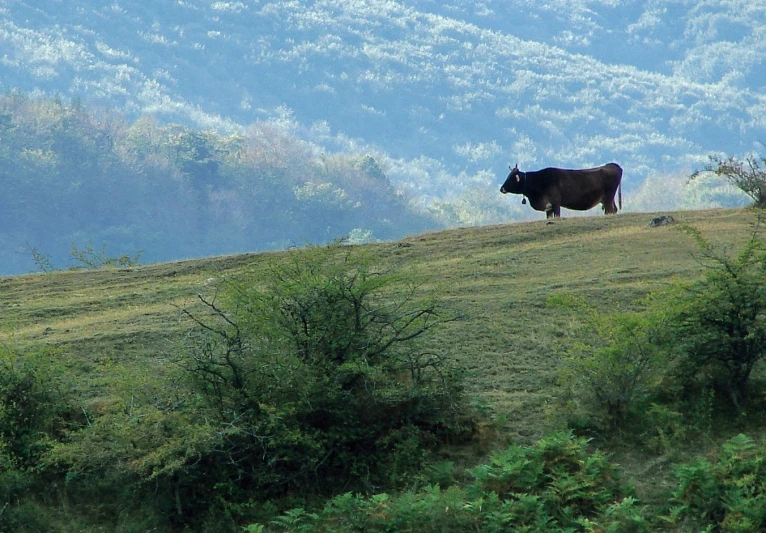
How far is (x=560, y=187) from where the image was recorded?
2831 centimetres

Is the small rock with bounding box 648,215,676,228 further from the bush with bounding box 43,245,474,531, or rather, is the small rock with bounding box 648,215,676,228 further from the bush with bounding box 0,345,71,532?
the bush with bounding box 0,345,71,532

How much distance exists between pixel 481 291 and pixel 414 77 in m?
131

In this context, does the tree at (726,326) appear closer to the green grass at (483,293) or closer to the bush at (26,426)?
the green grass at (483,293)

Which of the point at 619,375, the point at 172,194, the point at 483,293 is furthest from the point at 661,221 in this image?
the point at 172,194

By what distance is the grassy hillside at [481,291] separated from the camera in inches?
593

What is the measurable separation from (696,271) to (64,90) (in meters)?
121

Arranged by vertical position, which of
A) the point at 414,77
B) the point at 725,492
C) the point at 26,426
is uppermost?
the point at 414,77

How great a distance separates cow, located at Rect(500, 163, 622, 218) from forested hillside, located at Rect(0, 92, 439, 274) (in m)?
44.0

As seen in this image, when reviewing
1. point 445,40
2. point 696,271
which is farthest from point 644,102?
point 696,271

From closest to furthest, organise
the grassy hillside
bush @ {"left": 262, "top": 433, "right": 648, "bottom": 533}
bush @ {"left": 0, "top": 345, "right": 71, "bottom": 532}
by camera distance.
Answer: bush @ {"left": 262, "top": 433, "right": 648, "bottom": 533} < bush @ {"left": 0, "top": 345, "right": 71, "bottom": 532} < the grassy hillside

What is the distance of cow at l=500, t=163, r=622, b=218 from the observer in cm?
2822

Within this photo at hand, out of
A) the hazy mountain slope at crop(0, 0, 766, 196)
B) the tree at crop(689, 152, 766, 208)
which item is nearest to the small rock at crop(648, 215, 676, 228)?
the tree at crop(689, 152, 766, 208)

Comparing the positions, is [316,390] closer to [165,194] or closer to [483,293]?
[483,293]

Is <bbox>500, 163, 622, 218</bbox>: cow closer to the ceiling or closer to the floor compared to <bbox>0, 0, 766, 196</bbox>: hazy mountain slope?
closer to the floor
